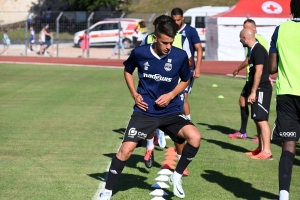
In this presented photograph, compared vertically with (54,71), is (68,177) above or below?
above

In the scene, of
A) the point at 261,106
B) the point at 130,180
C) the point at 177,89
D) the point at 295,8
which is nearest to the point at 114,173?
the point at 177,89

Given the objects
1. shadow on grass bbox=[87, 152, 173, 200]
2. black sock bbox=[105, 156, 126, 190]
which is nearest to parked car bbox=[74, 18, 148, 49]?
shadow on grass bbox=[87, 152, 173, 200]

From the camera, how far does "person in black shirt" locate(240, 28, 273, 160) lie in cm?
958

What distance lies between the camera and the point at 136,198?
23.4ft

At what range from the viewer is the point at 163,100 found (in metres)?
6.95

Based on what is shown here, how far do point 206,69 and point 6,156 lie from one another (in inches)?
823

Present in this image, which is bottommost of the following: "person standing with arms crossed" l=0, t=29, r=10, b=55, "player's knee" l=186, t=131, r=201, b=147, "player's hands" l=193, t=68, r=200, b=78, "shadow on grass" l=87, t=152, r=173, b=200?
"person standing with arms crossed" l=0, t=29, r=10, b=55

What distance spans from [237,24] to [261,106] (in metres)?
24.4

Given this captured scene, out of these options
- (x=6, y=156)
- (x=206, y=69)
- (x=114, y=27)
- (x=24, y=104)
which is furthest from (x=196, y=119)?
(x=114, y=27)

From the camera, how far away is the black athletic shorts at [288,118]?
21.1 ft

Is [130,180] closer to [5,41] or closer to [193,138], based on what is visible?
[193,138]

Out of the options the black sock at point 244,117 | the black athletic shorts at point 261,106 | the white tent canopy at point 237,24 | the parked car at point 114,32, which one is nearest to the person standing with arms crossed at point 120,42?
the parked car at point 114,32

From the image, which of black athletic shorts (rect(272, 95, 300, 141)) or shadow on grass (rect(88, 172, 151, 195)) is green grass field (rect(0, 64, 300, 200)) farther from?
black athletic shorts (rect(272, 95, 300, 141))

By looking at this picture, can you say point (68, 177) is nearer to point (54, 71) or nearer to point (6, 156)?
point (6, 156)
